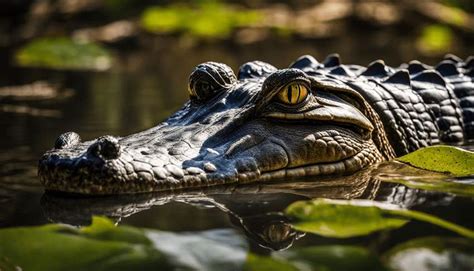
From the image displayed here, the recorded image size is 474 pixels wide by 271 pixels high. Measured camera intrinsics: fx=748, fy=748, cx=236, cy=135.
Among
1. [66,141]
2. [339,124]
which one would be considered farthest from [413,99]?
[66,141]

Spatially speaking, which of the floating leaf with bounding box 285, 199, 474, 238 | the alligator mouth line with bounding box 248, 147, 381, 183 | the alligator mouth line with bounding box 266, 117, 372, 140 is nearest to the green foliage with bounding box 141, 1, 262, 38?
the alligator mouth line with bounding box 266, 117, 372, 140

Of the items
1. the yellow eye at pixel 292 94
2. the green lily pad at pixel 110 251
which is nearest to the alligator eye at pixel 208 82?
the yellow eye at pixel 292 94

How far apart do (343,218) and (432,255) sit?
33 centimetres

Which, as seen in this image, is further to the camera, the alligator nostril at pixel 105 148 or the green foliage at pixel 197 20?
the green foliage at pixel 197 20

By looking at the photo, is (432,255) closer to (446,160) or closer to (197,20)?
(446,160)

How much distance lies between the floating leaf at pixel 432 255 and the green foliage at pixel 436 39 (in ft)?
37.8

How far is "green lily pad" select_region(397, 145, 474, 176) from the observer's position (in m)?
3.16

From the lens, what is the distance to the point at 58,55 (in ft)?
35.3

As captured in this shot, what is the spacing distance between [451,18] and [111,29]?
6.77 metres

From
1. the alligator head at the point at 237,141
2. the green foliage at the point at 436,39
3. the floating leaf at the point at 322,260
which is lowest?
the floating leaf at the point at 322,260

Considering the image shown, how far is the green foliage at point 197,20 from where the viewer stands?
48.4 feet

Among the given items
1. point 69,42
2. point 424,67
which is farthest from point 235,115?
point 69,42

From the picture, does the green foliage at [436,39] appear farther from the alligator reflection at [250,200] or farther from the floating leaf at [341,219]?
the floating leaf at [341,219]

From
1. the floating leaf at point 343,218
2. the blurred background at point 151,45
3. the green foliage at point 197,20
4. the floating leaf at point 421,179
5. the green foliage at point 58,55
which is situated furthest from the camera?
the green foliage at point 197,20
